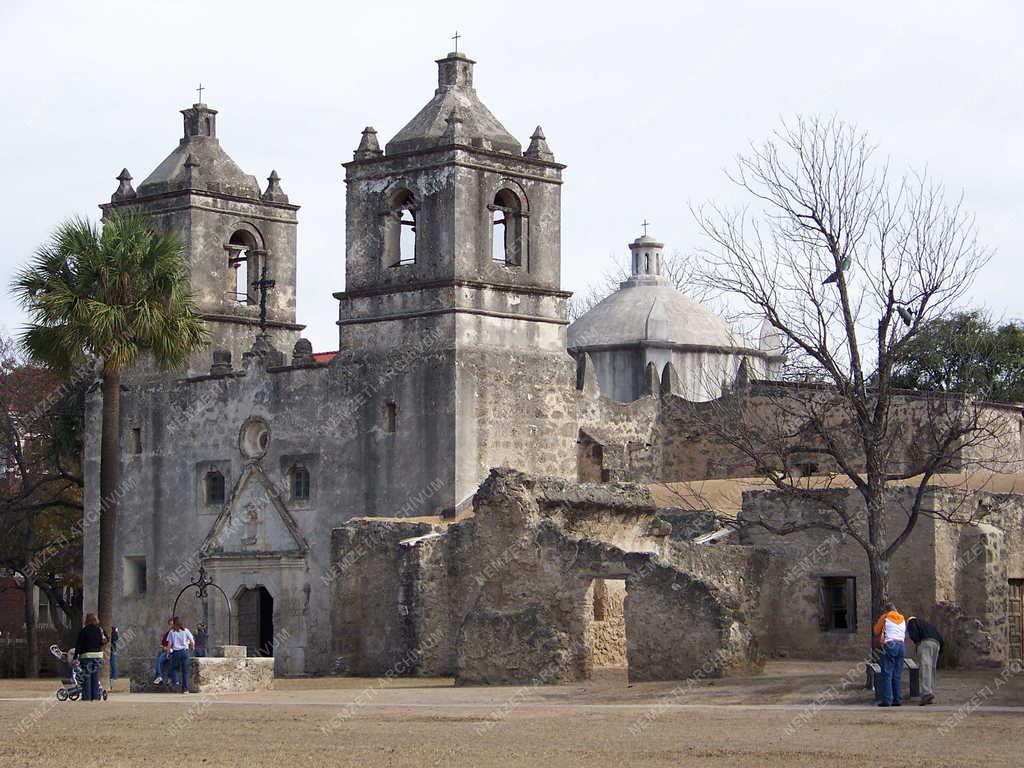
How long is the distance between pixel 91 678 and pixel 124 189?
825 inches

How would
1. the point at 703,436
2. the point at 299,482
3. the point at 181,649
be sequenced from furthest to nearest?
the point at 703,436
the point at 299,482
the point at 181,649

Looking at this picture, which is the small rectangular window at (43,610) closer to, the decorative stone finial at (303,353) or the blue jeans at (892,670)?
the decorative stone finial at (303,353)

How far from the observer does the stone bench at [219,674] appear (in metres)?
29.5

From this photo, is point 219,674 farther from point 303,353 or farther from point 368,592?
point 303,353

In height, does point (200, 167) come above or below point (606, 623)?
above

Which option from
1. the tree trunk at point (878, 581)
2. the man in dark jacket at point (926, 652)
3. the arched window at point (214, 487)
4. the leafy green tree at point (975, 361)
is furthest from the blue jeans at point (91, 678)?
the leafy green tree at point (975, 361)

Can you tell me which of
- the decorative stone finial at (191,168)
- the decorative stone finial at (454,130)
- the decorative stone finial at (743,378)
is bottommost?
the decorative stone finial at (743,378)

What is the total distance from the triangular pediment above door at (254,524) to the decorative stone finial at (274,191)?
7691 millimetres

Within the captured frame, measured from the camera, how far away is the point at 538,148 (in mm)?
41969

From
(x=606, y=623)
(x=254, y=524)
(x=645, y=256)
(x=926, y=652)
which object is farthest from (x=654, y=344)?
(x=926, y=652)

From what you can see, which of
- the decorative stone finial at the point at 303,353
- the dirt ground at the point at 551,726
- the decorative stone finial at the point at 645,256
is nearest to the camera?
the dirt ground at the point at 551,726

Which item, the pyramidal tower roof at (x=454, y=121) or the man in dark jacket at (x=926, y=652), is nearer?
the man in dark jacket at (x=926, y=652)

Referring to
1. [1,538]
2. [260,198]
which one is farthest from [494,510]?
[1,538]

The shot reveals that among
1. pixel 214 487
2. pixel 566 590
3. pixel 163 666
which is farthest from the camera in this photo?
pixel 214 487
